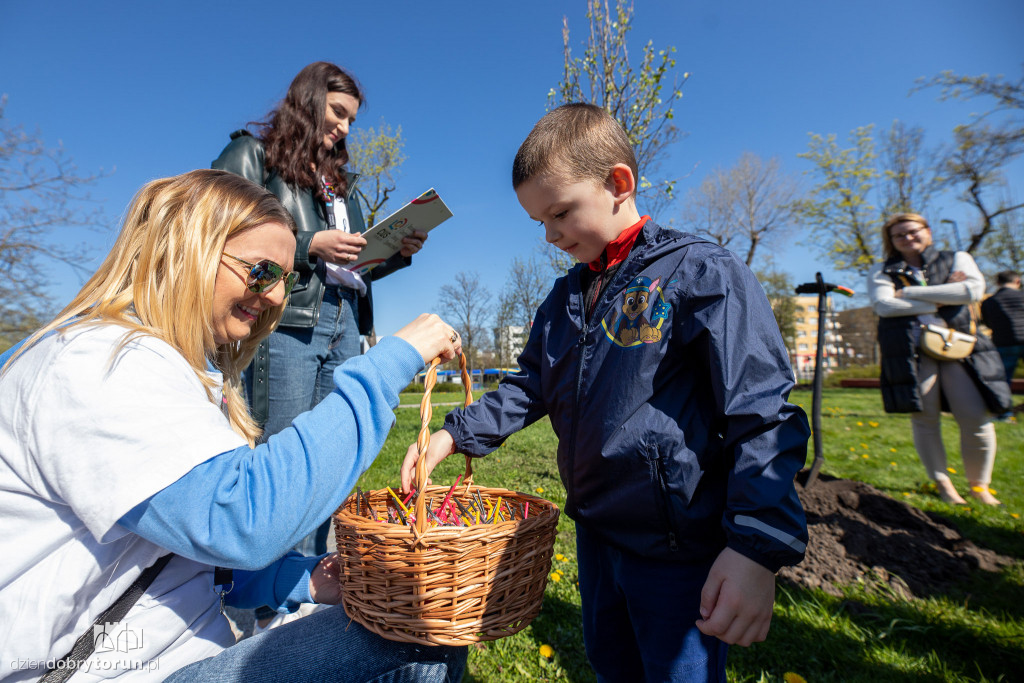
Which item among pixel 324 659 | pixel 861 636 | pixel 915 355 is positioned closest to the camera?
pixel 324 659

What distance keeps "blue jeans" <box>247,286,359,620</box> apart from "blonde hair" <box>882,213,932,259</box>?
13.6 feet

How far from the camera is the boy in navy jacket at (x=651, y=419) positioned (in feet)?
3.96

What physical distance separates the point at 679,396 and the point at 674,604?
1.77ft

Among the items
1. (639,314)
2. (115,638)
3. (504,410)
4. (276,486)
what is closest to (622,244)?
(639,314)

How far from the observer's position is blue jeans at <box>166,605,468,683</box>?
1.20 m

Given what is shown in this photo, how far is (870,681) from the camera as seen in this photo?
6.80 ft

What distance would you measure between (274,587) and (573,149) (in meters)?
1.62

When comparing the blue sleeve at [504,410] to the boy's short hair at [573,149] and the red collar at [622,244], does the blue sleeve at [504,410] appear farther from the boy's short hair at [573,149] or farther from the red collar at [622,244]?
the boy's short hair at [573,149]

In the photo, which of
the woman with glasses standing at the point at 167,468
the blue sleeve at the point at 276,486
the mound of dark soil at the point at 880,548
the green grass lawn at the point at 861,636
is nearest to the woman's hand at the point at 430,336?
the woman with glasses standing at the point at 167,468

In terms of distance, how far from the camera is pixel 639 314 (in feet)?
4.88

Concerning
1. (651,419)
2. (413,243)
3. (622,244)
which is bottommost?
(651,419)

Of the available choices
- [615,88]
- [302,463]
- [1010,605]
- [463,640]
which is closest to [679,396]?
[463,640]

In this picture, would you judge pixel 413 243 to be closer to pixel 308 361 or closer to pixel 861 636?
pixel 308 361

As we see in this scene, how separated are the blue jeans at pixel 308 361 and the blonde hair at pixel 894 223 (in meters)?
4.13
